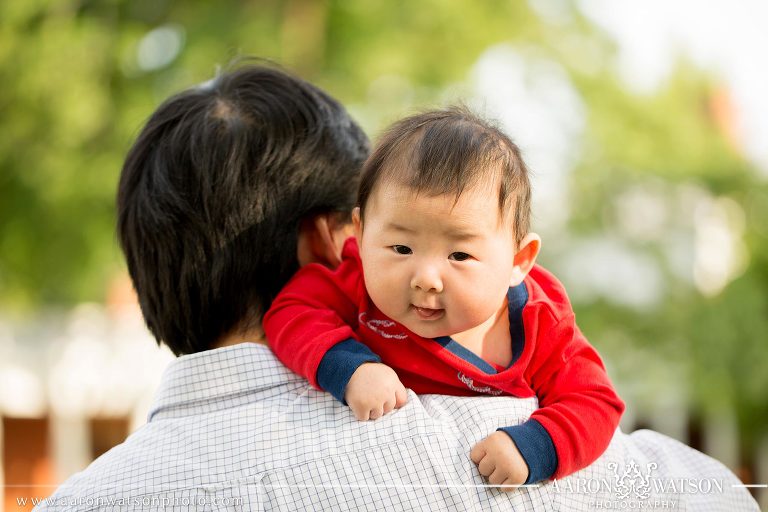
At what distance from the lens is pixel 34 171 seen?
219 inches

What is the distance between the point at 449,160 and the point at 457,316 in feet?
0.72

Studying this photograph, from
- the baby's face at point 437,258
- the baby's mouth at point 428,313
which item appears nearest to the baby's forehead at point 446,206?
the baby's face at point 437,258

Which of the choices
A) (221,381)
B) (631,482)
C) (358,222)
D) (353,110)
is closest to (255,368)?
(221,381)

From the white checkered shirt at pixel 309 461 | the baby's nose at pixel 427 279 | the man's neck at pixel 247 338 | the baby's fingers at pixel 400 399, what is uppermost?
the baby's nose at pixel 427 279

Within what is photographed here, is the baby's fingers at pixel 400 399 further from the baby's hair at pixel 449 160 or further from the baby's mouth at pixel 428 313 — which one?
the baby's hair at pixel 449 160

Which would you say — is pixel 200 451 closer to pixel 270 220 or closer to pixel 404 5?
pixel 270 220

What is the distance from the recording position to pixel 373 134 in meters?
5.00

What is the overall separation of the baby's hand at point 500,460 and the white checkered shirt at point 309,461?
0.01m

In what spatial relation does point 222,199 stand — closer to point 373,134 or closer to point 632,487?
point 632,487

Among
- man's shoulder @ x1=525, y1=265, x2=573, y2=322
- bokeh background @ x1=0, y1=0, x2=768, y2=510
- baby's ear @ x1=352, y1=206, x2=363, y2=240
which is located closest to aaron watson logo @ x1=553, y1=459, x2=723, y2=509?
man's shoulder @ x1=525, y1=265, x2=573, y2=322

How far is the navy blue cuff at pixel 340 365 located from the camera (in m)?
1.27

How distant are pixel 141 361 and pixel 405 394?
450 centimetres

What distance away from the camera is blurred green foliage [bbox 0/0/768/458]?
5406 mm

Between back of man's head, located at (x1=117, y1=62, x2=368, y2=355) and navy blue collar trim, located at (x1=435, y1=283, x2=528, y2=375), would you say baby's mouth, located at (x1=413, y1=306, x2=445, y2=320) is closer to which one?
navy blue collar trim, located at (x1=435, y1=283, x2=528, y2=375)
